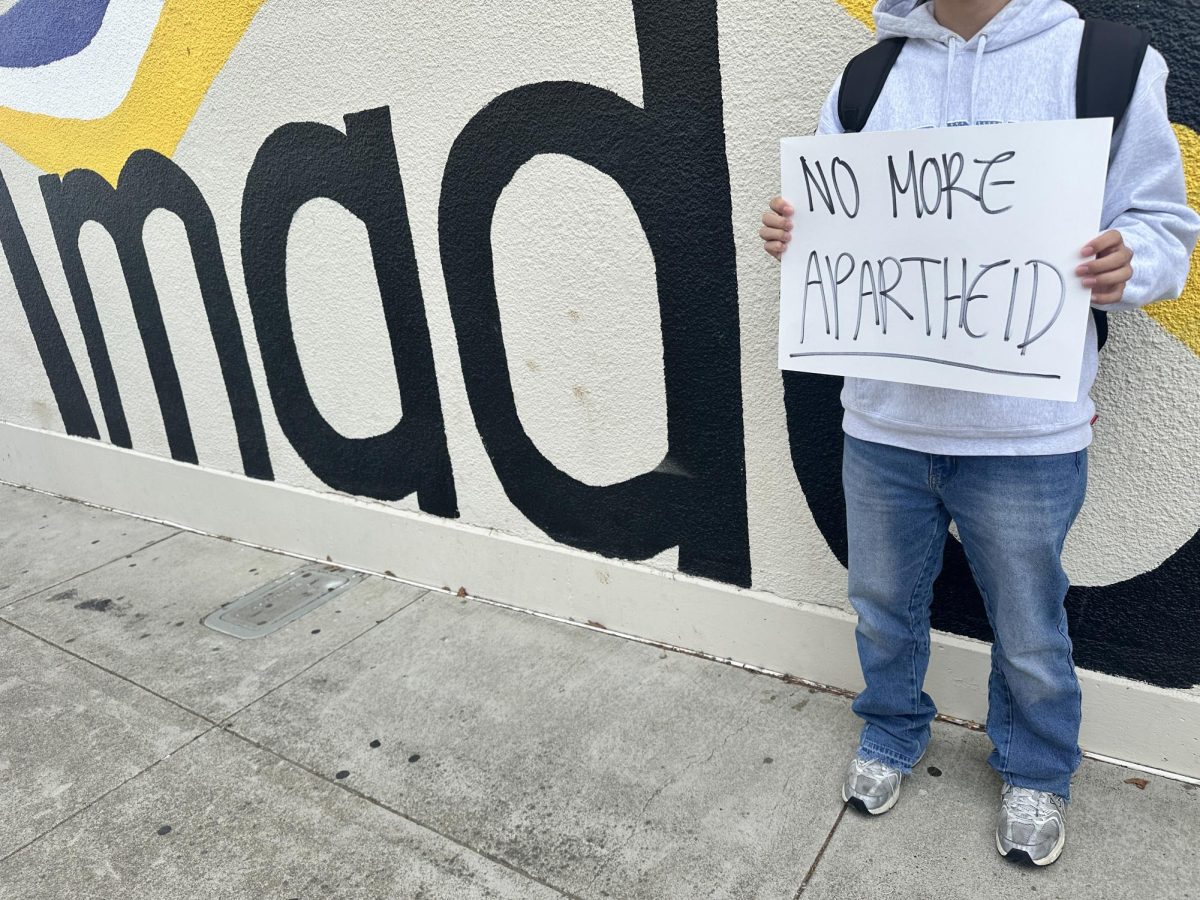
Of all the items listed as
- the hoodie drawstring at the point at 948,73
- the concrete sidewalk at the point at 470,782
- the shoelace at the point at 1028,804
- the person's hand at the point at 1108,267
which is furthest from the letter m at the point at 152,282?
the person's hand at the point at 1108,267

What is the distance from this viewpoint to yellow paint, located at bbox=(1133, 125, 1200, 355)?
1.89m

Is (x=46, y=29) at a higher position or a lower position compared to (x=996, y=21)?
higher

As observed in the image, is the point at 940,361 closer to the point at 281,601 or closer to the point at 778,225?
the point at 778,225

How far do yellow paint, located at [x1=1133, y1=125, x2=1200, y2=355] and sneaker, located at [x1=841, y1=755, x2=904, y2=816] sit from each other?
1252 mm

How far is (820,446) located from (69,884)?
235cm

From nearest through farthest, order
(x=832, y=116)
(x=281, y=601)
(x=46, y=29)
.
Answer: (x=832, y=116) < (x=281, y=601) < (x=46, y=29)

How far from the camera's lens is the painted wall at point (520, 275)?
2.23m

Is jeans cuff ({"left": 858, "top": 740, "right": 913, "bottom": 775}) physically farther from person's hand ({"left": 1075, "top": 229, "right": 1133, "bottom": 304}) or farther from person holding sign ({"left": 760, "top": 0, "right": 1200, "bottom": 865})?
person's hand ({"left": 1075, "top": 229, "right": 1133, "bottom": 304})

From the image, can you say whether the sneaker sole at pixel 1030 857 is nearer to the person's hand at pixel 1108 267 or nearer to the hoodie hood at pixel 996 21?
the person's hand at pixel 1108 267

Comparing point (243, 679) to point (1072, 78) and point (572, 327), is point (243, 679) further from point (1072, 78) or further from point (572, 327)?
point (1072, 78)

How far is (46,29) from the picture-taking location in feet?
13.9

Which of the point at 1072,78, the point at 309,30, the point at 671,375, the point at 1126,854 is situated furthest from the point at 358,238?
the point at 1126,854

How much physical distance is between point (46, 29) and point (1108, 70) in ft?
15.5

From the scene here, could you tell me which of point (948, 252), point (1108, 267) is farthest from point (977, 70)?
point (1108, 267)
